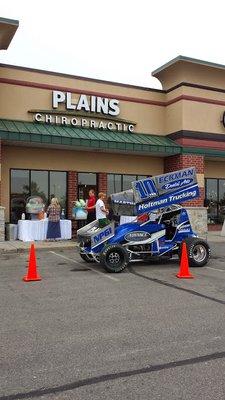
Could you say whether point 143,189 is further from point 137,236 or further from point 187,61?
point 187,61

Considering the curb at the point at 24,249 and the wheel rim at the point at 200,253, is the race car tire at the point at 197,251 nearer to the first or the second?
the wheel rim at the point at 200,253

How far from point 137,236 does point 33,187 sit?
8466 mm

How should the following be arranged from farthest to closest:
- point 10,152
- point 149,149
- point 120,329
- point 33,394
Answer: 1. point 149,149
2. point 10,152
3. point 120,329
4. point 33,394

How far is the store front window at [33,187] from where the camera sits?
17734mm

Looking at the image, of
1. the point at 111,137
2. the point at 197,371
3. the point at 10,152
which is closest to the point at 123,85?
the point at 111,137

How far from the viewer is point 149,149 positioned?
18844mm

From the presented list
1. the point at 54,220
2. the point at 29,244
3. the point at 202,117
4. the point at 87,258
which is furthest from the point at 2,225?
the point at 202,117

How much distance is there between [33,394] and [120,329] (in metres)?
2.03

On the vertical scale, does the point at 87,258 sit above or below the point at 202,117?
below

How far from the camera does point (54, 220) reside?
16.0m

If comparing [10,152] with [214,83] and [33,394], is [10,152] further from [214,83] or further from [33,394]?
[33,394]

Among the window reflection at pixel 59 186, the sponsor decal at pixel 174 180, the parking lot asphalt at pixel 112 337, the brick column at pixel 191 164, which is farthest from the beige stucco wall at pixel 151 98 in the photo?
the parking lot asphalt at pixel 112 337

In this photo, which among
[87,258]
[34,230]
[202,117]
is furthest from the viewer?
[202,117]

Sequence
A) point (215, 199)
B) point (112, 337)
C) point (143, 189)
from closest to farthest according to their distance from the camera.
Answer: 1. point (112, 337)
2. point (143, 189)
3. point (215, 199)
